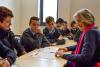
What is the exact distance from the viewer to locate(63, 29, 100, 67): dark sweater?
2.18 metres

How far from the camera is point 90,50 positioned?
2170 mm

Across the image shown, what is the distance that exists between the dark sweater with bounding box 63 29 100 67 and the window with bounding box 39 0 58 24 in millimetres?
5630

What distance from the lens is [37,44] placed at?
3971 mm

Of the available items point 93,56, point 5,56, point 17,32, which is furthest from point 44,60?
point 17,32

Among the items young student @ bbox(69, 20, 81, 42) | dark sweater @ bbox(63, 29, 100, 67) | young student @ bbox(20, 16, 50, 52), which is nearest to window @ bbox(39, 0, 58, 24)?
young student @ bbox(69, 20, 81, 42)

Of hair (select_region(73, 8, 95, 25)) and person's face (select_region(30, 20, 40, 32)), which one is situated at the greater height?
hair (select_region(73, 8, 95, 25))

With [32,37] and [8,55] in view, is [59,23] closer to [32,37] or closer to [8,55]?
[32,37]

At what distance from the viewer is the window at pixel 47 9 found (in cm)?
784

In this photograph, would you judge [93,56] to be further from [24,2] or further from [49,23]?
[24,2]

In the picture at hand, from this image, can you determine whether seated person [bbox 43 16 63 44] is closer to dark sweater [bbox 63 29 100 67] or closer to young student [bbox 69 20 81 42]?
young student [bbox 69 20 81 42]

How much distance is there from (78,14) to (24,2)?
552 centimetres

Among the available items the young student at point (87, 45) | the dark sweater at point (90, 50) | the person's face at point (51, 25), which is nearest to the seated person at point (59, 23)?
the person's face at point (51, 25)

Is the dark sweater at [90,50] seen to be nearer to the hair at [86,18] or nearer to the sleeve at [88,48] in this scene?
the sleeve at [88,48]

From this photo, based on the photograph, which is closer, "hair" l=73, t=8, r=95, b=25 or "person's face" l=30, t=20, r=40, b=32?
"hair" l=73, t=8, r=95, b=25
